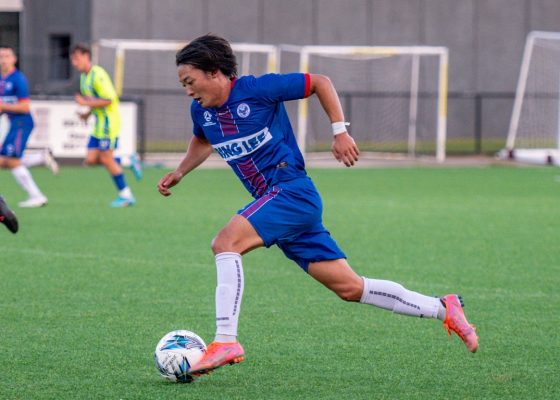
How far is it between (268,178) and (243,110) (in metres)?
0.35

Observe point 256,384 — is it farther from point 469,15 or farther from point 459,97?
point 469,15

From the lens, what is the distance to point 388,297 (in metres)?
5.74

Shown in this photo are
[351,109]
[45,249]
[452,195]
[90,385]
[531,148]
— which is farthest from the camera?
[351,109]

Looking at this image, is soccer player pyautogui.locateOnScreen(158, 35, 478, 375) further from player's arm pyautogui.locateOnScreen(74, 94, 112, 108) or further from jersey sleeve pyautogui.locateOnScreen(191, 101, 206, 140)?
player's arm pyautogui.locateOnScreen(74, 94, 112, 108)

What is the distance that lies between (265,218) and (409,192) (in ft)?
43.6

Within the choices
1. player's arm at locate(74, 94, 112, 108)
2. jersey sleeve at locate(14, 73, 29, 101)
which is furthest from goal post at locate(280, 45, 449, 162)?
jersey sleeve at locate(14, 73, 29, 101)

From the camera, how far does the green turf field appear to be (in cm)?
552

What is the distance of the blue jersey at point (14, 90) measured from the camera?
611 inches

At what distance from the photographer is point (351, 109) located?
31266mm

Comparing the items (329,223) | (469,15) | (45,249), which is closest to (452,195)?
(329,223)

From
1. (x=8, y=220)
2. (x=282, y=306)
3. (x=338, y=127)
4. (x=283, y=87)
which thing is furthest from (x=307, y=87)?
(x=8, y=220)

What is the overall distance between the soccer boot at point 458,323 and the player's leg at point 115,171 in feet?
33.2

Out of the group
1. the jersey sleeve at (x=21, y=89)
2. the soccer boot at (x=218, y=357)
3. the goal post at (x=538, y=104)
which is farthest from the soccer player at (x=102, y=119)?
the goal post at (x=538, y=104)

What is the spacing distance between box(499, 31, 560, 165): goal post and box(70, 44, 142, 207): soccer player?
36.1ft
